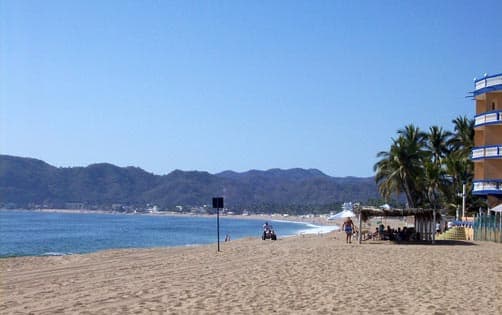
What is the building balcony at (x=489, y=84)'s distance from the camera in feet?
122

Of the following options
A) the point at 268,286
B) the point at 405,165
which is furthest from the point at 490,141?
the point at 268,286

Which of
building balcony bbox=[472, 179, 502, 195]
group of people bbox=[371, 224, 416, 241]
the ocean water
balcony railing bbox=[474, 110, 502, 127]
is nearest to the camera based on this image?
group of people bbox=[371, 224, 416, 241]

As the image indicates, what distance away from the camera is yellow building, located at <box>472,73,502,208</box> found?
37.2 metres

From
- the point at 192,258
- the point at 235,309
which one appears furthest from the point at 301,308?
the point at 192,258

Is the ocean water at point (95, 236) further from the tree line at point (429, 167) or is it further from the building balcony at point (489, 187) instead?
the building balcony at point (489, 187)

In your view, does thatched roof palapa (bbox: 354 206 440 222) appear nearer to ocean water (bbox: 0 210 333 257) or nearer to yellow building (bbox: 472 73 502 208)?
yellow building (bbox: 472 73 502 208)

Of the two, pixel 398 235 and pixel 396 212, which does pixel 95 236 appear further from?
pixel 396 212

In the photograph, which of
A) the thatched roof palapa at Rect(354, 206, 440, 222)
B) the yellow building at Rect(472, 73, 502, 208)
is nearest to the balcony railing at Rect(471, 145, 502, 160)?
the yellow building at Rect(472, 73, 502, 208)

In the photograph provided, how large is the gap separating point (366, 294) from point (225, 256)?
1008cm

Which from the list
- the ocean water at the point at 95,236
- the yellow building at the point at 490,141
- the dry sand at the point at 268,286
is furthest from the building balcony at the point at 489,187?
the ocean water at the point at 95,236

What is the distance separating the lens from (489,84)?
37.7m

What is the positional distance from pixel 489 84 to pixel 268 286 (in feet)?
92.8

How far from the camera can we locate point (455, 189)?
53531 millimetres

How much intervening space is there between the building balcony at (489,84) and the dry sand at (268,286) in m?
18.8
